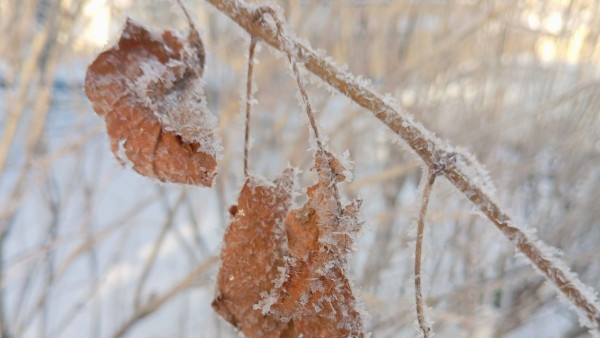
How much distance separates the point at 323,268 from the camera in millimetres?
310

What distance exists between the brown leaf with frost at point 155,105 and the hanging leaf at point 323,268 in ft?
0.23

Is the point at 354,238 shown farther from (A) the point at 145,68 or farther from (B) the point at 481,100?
(B) the point at 481,100

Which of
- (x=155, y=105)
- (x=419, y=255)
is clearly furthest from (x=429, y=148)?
(x=155, y=105)

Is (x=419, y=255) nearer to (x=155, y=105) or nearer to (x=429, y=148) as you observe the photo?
(x=429, y=148)

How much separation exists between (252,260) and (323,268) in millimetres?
62

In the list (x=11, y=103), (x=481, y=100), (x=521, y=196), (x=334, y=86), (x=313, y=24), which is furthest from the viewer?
(x=521, y=196)

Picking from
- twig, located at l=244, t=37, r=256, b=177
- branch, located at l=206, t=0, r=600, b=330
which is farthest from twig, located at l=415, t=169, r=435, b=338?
twig, located at l=244, t=37, r=256, b=177

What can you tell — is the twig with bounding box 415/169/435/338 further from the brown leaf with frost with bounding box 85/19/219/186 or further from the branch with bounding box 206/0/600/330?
the brown leaf with frost with bounding box 85/19/219/186

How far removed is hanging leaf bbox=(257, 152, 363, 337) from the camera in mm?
311

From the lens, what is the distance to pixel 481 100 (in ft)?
6.13

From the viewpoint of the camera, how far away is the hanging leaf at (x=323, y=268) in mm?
311

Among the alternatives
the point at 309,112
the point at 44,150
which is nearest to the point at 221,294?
the point at 309,112

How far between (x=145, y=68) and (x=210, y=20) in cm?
166

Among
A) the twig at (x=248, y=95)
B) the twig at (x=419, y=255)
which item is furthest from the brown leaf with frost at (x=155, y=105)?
the twig at (x=419, y=255)
